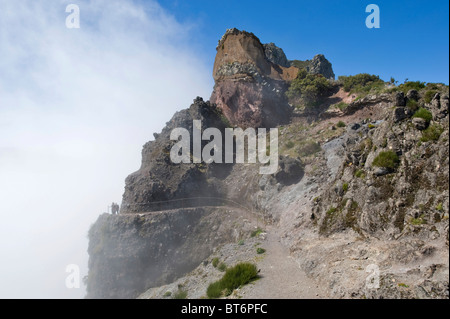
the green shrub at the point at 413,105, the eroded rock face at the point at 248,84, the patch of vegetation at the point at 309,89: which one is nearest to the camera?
the green shrub at the point at 413,105

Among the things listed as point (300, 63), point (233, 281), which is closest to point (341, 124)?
point (233, 281)

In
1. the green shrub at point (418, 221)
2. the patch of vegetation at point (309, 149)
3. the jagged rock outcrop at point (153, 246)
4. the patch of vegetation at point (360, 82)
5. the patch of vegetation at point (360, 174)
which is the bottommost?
the jagged rock outcrop at point (153, 246)

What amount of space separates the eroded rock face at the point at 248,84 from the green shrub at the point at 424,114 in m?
30.2

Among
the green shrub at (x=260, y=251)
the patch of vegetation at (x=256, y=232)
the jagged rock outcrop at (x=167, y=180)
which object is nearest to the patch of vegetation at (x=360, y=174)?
the green shrub at (x=260, y=251)

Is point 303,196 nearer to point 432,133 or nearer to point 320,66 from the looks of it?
point 432,133

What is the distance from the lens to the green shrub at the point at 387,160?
49.5 ft

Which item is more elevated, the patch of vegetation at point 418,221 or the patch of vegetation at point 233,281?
the patch of vegetation at point 418,221

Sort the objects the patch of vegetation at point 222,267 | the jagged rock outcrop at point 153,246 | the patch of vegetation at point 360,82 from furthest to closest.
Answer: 1. the patch of vegetation at point 360,82
2. the jagged rock outcrop at point 153,246
3. the patch of vegetation at point 222,267

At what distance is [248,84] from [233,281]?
37.4 meters

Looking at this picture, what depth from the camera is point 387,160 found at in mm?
15391

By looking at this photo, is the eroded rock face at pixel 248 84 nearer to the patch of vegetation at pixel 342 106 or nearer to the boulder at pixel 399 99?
the patch of vegetation at pixel 342 106

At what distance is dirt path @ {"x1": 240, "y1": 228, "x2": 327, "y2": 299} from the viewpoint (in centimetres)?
1285

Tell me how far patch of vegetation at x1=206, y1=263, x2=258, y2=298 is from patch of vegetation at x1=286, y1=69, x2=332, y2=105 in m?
34.1
